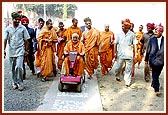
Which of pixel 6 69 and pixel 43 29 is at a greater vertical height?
pixel 43 29

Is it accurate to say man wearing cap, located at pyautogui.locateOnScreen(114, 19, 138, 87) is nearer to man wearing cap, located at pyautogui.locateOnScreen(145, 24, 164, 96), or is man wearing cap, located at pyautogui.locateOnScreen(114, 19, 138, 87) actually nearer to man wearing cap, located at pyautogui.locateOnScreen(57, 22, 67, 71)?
man wearing cap, located at pyautogui.locateOnScreen(145, 24, 164, 96)

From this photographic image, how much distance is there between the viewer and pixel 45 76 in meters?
9.36

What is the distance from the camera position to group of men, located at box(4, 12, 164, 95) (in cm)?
794

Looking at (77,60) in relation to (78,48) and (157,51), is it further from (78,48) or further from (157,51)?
(157,51)

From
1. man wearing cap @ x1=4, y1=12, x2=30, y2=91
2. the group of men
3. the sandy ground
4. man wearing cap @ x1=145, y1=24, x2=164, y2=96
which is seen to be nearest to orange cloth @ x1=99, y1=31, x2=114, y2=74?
the group of men

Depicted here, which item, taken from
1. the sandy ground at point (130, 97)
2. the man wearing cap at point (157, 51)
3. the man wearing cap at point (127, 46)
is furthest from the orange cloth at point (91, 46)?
the man wearing cap at point (157, 51)

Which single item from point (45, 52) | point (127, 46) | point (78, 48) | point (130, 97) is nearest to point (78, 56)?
point (78, 48)

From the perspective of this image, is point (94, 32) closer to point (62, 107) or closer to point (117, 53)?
point (117, 53)

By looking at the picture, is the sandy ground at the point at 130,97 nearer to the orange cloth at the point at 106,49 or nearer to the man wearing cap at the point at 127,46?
the man wearing cap at the point at 127,46

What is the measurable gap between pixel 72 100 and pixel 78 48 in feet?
5.47

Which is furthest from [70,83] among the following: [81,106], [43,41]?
[43,41]

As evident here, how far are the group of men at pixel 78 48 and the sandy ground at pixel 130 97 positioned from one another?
264mm

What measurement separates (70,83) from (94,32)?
7.65 feet

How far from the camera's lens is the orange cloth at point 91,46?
989 centimetres
